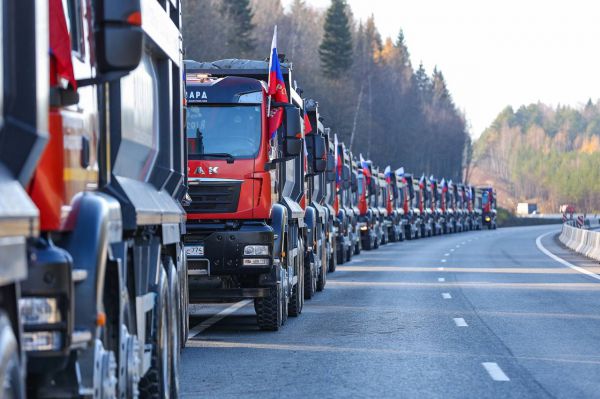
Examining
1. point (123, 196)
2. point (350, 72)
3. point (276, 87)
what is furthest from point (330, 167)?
point (350, 72)

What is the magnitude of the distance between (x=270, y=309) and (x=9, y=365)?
37.5 ft

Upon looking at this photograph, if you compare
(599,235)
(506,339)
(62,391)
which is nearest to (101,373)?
(62,391)

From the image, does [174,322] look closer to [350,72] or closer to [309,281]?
[309,281]

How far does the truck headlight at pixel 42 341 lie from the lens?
5457mm

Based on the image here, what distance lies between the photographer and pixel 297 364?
1275cm

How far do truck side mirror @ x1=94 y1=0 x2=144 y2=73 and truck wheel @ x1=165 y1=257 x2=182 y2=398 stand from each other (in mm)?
4149

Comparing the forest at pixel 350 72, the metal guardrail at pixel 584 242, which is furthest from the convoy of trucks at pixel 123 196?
the forest at pixel 350 72

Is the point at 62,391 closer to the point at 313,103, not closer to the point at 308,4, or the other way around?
the point at 313,103

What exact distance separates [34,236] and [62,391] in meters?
1.09

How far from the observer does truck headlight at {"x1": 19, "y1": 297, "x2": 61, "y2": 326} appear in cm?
541

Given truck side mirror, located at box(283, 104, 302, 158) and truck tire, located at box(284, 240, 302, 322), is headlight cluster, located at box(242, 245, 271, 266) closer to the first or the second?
truck side mirror, located at box(283, 104, 302, 158)

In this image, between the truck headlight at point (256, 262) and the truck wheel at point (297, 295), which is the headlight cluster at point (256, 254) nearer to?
the truck headlight at point (256, 262)

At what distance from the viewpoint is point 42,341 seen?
5496 millimetres

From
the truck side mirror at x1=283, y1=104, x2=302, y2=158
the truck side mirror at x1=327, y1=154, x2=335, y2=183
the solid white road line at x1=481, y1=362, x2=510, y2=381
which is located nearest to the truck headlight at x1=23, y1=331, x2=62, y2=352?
the solid white road line at x1=481, y1=362, x2=510, y2=381
